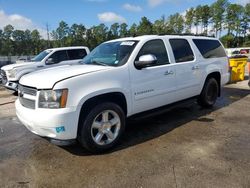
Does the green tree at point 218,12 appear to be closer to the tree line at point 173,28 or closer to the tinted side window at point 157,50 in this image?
the tree line at point 173,28

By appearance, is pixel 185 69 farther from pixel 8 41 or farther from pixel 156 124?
pixel 8 41

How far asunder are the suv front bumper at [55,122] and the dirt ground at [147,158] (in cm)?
49

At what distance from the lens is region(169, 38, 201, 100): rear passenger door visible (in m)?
5.42

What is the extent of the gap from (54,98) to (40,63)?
743cm

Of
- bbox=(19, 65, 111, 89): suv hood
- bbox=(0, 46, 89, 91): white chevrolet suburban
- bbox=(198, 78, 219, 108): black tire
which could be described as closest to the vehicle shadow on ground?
bbox=(198, 78, 219, 108): black tire

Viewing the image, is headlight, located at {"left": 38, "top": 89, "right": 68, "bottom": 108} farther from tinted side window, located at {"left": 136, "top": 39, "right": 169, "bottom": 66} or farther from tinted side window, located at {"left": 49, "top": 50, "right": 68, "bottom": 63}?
tinted side window, located at {"left": 49, "top": 50, "right": 68, "bottom": 63}

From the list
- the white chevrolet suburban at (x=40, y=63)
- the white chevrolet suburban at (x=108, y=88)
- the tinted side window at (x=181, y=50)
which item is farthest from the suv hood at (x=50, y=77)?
the white chevrolet suburban at (x=40, y=63)

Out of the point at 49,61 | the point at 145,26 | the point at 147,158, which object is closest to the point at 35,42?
the point at 145,26


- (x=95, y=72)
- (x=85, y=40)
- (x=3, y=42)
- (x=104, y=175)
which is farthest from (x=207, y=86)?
(x=3, y=42)

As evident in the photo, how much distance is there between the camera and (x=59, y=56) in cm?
1118

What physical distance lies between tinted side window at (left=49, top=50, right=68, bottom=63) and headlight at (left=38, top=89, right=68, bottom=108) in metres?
7.66

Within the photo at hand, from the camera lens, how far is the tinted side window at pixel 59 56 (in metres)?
11.0

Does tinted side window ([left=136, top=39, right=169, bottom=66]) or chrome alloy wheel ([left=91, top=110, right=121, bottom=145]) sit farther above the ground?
tinted side window ([left=136, top=39, right=169, bottom=66])

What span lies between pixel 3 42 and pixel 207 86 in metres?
84.8
